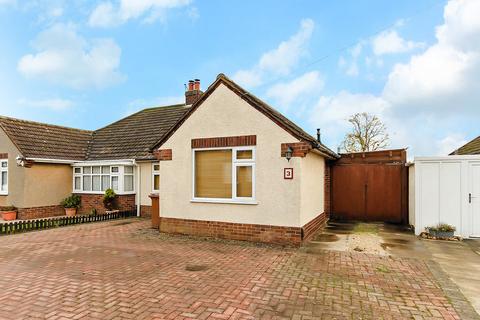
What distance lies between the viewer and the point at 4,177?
53.0 ft

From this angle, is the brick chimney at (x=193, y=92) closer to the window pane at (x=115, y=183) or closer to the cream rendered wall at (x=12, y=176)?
the window pane at (x=115, y=183)

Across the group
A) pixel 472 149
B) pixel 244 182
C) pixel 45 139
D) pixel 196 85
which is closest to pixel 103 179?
pixel 45 139

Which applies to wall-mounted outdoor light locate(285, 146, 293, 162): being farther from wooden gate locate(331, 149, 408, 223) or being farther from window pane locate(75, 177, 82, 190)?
window pane locate(75, 177, 82, 190)

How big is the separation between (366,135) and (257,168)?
20.2 metres

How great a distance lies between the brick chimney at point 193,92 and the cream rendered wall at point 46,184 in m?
A: 8.38

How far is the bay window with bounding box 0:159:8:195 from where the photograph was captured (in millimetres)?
15930

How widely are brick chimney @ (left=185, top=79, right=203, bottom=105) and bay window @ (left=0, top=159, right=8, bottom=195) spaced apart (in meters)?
10.8

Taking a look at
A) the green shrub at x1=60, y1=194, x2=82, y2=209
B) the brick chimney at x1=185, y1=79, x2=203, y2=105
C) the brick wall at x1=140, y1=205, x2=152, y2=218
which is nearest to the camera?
the brick wall at x1=140, y1=205, x2=152, y2=218

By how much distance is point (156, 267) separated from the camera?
254 inches

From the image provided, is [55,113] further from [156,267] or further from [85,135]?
[156,267]

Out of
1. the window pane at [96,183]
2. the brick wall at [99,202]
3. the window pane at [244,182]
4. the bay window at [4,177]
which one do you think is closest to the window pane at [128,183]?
the brick wall at [99,202]

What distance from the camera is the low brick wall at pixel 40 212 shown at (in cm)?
1502

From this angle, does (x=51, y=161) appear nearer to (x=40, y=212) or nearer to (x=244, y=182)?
(x=40, y=212)

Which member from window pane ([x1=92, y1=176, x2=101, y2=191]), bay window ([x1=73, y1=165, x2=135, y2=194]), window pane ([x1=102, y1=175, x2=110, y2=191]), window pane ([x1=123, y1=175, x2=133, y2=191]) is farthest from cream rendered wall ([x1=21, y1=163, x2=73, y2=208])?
window pane ([x1=123, y1=175, x2=133, y2=191])
